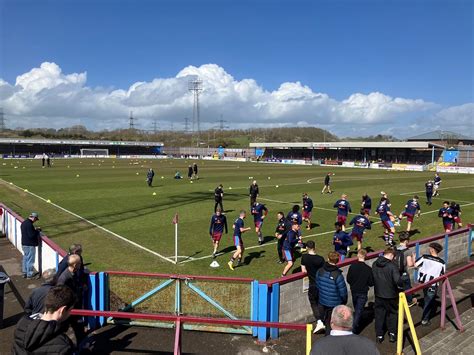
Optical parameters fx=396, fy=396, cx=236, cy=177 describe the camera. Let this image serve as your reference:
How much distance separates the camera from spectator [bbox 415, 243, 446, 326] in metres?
8.46

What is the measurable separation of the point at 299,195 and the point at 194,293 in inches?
919

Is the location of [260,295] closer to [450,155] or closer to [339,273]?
[339,273]

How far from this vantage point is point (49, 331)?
386 centimetres

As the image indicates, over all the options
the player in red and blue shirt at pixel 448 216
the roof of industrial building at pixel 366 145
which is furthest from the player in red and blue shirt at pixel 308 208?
the roof of industrial building at pixel 366 145

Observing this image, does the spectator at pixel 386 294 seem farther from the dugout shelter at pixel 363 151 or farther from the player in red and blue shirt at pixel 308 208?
the dugout shelter at pixel 363 151

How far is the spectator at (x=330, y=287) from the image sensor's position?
7.28 meters

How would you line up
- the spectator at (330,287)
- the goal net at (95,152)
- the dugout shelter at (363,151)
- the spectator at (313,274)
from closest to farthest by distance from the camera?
1. the spectator at (330,287)
2. the spectator at (313,274)
3. the dugout shelter at (363,151)
4. the goal net at (95,152)

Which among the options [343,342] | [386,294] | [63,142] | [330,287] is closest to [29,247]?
[330,287]

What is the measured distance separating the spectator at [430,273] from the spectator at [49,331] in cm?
735

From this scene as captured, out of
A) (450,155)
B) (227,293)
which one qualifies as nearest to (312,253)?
(227,293)

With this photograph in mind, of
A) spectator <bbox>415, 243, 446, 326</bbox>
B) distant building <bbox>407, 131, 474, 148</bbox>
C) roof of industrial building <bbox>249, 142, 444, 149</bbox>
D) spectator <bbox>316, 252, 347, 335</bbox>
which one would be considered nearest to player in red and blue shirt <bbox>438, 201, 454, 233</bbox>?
spectator <bbox>415, 243, 446, 326</bbox>

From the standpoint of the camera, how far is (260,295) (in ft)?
25.3

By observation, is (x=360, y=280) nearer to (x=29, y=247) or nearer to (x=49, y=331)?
(x=49, y=331)

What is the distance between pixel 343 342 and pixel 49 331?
2.90 meters
